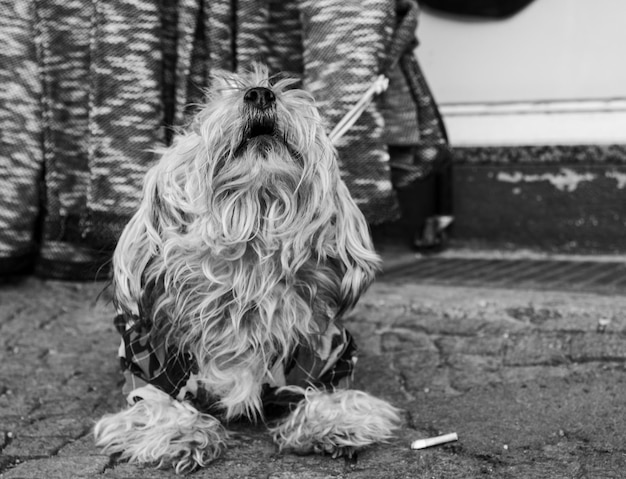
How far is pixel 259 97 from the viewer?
2186mm

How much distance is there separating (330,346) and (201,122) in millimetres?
774

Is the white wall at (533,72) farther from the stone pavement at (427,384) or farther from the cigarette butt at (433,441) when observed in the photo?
the cigarette butt at (433,441)

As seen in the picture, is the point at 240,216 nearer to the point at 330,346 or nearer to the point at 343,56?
the point at 330,346

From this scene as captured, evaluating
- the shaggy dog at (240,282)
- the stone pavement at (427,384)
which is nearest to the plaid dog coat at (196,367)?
the shaggy dog at (240,282)

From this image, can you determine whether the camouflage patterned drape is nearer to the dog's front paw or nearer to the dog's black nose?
the dog's black nose

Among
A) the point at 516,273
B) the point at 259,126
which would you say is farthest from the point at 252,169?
the point at 516,273

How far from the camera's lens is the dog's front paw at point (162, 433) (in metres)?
2.25

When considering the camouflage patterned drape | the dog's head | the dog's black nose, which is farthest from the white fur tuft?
the camouflage patterned drape

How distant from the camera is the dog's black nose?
2.18 metres

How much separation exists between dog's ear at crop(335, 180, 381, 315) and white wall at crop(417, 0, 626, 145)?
7.52 feet

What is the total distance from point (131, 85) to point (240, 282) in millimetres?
1477

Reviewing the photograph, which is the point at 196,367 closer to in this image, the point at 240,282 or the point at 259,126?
the point at 240,282

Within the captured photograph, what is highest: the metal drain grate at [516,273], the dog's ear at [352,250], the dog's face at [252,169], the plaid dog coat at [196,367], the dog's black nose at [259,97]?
the dog's black nose at [259,97]

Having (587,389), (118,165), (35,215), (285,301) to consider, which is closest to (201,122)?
(285,301)
